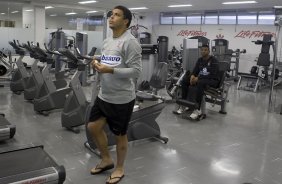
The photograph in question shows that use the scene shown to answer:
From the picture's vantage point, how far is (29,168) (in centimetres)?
246

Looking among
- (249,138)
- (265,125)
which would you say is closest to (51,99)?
(249,138)

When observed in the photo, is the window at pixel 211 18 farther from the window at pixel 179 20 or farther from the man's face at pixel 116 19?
the man's face at pixel 116 19

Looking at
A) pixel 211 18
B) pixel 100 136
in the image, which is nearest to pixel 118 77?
pixel 100 136

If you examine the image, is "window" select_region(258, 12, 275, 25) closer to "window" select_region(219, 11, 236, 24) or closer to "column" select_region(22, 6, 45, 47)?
"window" select_region(219, 11, 236, 24)

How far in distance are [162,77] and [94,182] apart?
3656 millimetres

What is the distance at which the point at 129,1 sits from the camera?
34.4 ft

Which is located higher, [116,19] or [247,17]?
[247,17]

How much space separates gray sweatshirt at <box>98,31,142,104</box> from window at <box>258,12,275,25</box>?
10.2 meters

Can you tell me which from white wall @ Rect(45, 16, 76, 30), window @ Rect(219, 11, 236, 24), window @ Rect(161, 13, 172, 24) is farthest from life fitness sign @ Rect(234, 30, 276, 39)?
white wall @ Rect(45, 16, 76, 30)

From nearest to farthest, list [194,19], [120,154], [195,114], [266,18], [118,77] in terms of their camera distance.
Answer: [118,77]
[120,154]
[195,114]
[266,18]
[194,19]

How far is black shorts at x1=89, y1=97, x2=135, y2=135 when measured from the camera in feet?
8.34

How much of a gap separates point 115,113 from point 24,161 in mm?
914

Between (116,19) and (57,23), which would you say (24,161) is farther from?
(57,23)

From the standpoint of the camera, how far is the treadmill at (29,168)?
88.4 inches
